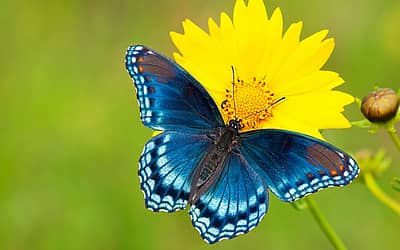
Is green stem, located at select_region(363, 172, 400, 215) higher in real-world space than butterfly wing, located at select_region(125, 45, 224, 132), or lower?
lower

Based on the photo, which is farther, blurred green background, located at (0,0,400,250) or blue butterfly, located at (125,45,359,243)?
blurred green background, located at (0,0,400,250)

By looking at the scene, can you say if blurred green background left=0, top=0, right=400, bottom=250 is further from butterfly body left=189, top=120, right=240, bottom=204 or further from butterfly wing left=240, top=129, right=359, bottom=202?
butterfly wing left=240, top=129, right=359, bottom=202

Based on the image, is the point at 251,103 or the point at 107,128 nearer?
the point at 251,103

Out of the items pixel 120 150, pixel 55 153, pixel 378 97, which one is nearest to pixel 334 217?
pixel 120 150

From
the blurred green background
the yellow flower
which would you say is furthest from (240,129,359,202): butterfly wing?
the blurred green background

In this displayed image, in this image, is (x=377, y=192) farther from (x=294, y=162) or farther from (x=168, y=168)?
(x=168, y=168)

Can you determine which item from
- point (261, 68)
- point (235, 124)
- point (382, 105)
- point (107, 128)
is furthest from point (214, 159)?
point (107, 128)

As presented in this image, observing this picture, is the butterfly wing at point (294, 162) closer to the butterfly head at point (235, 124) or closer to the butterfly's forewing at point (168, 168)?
the butterfly head at point (235, 124)
